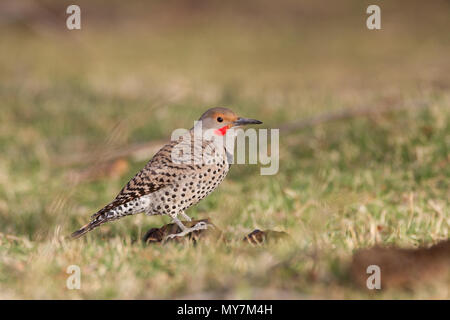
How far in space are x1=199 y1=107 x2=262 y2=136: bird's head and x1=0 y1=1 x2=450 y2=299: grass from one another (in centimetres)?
25

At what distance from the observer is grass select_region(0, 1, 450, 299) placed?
345 cm

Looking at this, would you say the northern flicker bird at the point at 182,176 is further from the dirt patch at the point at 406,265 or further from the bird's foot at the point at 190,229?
the dirt patch at the point at 406,265

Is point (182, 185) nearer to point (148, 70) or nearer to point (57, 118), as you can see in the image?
point (57, 118)

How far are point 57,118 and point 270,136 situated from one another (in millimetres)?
3002

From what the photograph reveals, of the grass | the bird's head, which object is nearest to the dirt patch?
the grass

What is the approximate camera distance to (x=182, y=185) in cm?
409

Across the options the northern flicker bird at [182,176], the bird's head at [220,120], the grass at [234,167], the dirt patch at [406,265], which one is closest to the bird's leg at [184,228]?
the northern flicker bird at [182,176]

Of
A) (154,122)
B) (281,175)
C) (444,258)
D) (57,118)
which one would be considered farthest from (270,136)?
(444,258)

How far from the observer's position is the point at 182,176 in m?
4.10

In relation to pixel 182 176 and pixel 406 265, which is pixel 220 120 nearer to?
pixel 182 176

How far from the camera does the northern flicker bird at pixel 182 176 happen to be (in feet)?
13.4

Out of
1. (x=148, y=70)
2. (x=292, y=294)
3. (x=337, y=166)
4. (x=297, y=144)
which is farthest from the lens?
(x=148, y=70)

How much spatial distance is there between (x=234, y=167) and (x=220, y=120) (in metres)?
2.61
